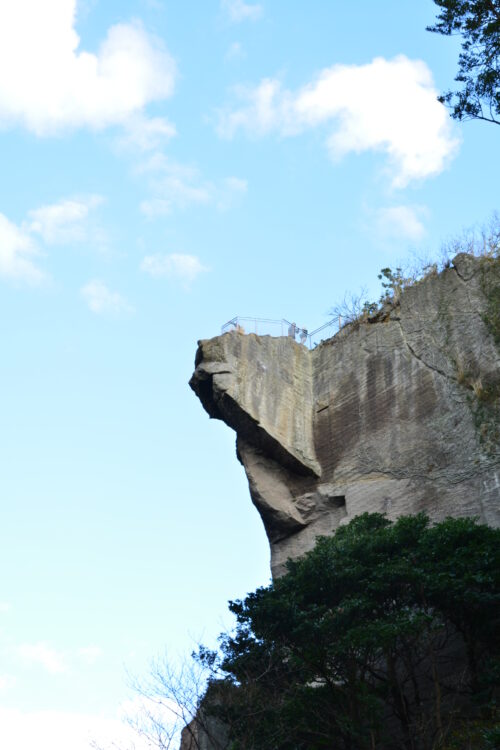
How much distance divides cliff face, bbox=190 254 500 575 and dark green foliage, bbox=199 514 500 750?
3608 millimetres

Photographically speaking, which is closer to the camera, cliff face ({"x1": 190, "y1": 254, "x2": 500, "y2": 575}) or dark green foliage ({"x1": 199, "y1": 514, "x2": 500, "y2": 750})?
dark green foliage ({"x1": 199, "y1": 514, "x2": 500, "y2": 750})

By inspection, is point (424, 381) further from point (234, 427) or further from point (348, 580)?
point (348, 580)

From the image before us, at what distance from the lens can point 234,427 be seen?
2589 centimetres

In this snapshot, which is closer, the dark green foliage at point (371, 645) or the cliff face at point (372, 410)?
Answer: the dark green foliage at point (371, 645)

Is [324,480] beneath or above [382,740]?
above

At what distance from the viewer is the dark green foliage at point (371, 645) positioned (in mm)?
16281

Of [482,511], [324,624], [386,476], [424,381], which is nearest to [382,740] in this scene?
[324,624]

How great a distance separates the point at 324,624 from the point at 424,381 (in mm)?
8761

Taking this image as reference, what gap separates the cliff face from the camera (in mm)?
22109

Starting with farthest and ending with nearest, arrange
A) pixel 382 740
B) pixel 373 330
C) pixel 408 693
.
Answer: pixel 373 330 < pixel 408 693 < pixel 382 740

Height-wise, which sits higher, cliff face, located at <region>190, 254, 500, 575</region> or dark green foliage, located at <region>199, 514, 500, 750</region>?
cliff face, located at <region>190, 254, 500, 575</region>

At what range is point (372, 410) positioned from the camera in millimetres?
24625

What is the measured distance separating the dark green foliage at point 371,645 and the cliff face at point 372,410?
11.8 ft

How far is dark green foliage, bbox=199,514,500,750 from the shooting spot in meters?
16.3
